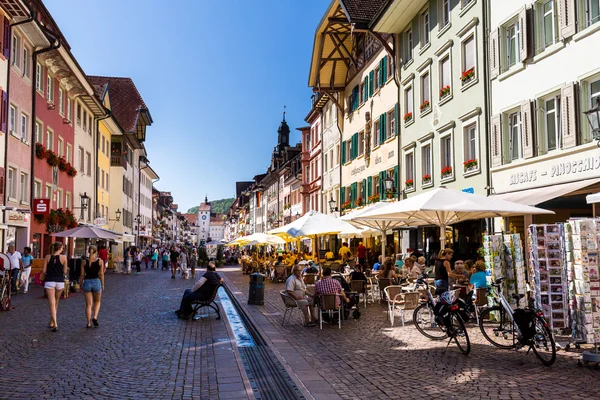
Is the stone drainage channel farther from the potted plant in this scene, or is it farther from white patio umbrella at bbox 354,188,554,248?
the potted plant

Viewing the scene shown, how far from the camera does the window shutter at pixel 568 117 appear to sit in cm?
1753

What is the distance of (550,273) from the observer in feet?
35.1

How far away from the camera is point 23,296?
22219 millimetres

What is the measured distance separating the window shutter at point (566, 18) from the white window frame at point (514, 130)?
3321 mm

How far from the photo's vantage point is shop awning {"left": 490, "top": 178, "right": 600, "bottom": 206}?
1638 centimetres

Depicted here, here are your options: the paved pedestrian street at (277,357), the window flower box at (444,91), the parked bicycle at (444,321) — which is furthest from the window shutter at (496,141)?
the parked bicycle at (444,321)

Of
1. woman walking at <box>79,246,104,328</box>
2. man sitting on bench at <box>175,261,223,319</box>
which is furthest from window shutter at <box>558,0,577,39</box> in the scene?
woman walking at <box>79,246,104,328</box>

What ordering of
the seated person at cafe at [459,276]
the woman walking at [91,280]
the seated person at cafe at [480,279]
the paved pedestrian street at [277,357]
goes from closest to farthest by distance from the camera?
the paved pedestrian street at [277,357], the woman walking at [91,280], the seated person at cafe at [480,279], the seated person at cafe at [459,276]

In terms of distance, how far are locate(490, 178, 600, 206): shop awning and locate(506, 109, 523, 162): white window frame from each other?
5.36 ft

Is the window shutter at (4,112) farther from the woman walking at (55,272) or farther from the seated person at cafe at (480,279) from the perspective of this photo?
the seated person at cafe at (480,279)

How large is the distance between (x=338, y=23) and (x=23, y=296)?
2321cm

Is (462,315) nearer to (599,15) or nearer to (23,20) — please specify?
(599,15)

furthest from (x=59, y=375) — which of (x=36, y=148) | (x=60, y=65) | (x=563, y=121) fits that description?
(x=60, y=65)

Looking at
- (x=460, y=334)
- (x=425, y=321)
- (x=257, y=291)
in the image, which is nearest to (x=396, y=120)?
(x=257, y=291)
